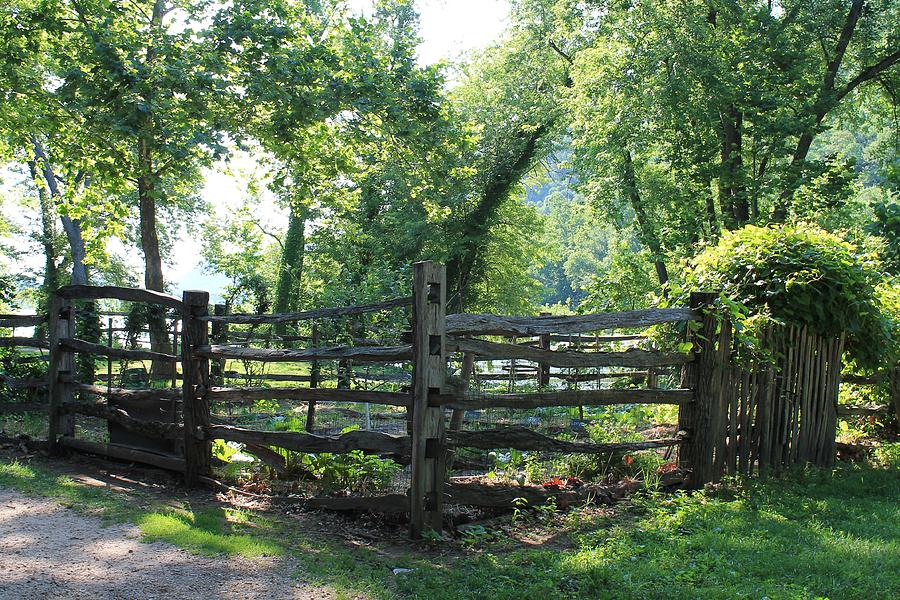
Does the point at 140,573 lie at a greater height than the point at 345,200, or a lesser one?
lesser

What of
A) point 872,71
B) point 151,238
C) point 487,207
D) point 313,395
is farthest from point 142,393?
point 487,207

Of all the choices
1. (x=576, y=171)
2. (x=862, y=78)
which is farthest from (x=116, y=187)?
(x=862, y=78)

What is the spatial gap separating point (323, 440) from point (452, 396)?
1.24 metres

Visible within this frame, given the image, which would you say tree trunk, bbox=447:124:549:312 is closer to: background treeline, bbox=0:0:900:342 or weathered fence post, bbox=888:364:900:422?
background treeline, bbox=0:0:900:342

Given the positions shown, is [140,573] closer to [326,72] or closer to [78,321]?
[78,321]

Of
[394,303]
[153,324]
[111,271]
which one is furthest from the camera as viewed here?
[111,271]

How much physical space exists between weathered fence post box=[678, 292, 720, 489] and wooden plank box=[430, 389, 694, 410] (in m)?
0.12

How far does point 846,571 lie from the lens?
4203 millimetres

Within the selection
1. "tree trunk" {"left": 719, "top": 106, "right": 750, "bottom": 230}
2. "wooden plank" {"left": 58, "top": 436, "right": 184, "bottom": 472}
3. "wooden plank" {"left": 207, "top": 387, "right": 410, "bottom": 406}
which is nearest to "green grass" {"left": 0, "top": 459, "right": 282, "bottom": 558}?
"wooden plank" {"left": 58, "top": 436, "right": 184, "bottom": 472}

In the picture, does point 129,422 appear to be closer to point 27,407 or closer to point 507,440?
point 27,407

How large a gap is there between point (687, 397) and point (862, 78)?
15.3m

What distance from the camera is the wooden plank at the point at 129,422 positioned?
687 cm

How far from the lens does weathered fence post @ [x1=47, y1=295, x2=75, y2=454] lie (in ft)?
25.6

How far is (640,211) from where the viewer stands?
823 inches
